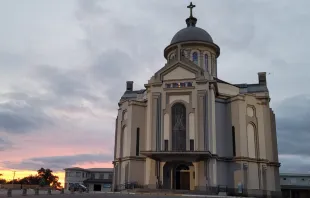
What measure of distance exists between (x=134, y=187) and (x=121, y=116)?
994 cm

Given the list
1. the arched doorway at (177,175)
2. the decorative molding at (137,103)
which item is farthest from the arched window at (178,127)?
the decorative molding at (137,103)

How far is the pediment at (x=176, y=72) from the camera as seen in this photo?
39531mm

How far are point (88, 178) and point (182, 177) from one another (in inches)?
1282

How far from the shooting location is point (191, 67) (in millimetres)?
39594

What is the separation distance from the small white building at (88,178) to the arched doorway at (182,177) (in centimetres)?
2705

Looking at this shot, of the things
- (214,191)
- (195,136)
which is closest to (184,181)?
(214,191)

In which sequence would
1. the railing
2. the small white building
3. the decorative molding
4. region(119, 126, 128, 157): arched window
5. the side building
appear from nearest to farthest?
the railing, region(119, 126, 128, 157): arched window, the decorative molding, the side building, the small white building

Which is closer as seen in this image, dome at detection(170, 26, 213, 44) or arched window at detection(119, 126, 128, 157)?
arched window at detection(119, 126, 128, 157)

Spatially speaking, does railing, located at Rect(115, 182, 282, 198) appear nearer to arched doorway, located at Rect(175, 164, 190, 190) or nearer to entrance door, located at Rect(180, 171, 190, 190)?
arched doorway, located at Rect(175, 164, 190, 190)

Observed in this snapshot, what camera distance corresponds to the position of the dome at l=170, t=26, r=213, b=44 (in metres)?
47.8

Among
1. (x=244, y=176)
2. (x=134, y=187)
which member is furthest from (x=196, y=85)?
(x=134, y=187)

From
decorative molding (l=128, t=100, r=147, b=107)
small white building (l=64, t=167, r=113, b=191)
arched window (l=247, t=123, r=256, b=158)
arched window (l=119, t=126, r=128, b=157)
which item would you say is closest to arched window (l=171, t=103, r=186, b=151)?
decorative molding (l=128, t=100, r=147, b=107)

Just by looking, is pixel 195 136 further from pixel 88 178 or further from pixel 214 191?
pixel 88 178

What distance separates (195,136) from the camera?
37.0m
